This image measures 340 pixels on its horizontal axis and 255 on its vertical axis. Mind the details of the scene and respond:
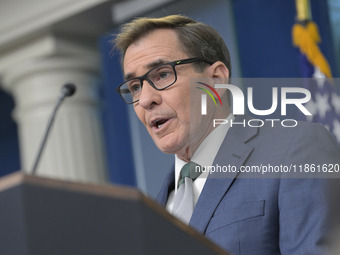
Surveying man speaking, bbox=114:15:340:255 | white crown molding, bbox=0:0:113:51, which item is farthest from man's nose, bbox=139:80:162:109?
white crown molding, bbox=0:0:113:51

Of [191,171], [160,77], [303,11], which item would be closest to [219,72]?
[160,77]

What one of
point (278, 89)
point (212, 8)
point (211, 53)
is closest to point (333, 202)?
point (278, 89)

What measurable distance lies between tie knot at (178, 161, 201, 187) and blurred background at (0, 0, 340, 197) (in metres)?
2.85

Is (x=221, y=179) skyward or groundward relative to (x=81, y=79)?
skyward

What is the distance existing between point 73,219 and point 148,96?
41.2 inches

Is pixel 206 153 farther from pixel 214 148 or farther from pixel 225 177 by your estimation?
pixel 225 177

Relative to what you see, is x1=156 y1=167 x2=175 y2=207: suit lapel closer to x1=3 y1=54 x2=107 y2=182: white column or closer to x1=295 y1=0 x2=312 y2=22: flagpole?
x1=295 y1=0 x2=312 y2=22: flagpole

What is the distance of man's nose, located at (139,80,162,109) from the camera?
2.09m

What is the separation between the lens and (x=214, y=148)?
2068mm

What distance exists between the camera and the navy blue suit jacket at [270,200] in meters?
1.76

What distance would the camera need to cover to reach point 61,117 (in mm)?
6008

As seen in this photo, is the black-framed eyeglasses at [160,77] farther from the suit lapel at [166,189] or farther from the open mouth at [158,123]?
the suit lapel at [166,189]

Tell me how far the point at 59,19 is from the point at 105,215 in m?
4.96

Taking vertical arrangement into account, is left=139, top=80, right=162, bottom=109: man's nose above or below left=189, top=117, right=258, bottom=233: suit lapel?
above
